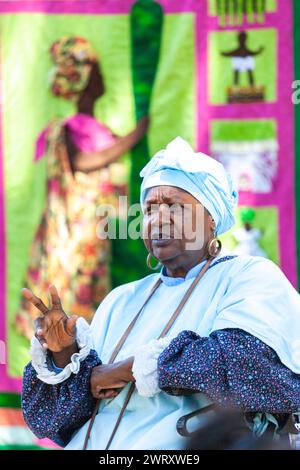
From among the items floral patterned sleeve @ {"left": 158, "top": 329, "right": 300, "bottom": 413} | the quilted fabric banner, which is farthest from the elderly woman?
the quilted fabric banner

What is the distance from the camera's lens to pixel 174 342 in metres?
2.80

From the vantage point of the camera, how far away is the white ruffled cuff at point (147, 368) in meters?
2.79

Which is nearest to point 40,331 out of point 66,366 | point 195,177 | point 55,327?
point 55,327

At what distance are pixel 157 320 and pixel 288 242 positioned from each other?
74.2 inches

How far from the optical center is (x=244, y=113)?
4.86 meters

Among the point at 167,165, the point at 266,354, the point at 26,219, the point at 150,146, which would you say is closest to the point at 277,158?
the point at 150,146

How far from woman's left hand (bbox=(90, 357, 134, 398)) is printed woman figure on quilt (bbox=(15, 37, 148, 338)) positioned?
211cm

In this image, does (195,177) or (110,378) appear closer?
(110,378)

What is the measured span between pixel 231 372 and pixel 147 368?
0.26 meters

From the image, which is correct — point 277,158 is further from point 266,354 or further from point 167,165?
point 266,354

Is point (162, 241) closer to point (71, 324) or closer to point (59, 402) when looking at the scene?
point (71, 324)

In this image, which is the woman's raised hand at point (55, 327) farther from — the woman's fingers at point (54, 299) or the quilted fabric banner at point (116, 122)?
the quilted fabric banner at point (116, 122)

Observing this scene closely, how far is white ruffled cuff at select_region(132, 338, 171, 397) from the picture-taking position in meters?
2.79

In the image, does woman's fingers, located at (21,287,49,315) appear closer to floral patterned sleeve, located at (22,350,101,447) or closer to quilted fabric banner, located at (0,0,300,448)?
floral patterned sleeve, located at (22,350,101,447)
